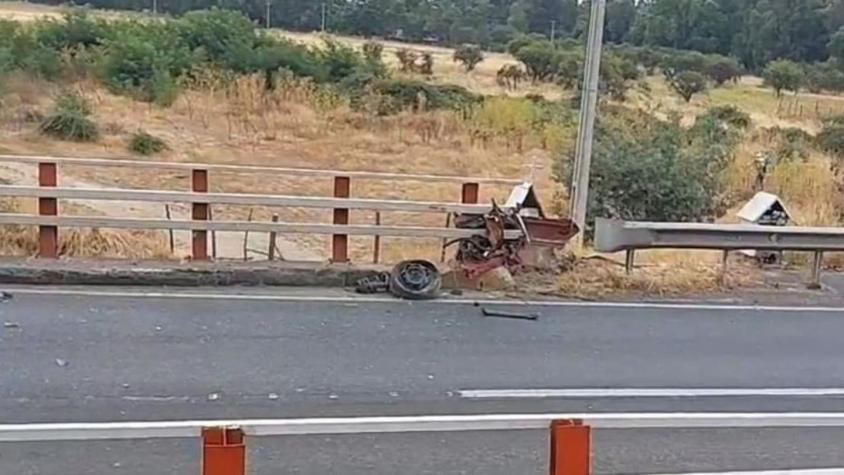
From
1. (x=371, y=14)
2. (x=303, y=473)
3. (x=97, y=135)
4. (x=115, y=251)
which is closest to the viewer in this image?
(x=303, y=473)

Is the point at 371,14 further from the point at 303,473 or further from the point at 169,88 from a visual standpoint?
the point at 303,473

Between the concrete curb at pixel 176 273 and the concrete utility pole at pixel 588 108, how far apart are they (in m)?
2.51

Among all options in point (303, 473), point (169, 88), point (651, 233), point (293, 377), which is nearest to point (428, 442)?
point (303, 473)

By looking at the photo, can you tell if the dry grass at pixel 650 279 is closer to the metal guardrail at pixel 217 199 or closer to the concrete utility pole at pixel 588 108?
the concrete utility pole at pixel 588 108

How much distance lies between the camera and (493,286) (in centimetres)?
1048

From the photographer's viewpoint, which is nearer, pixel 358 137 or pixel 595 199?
pixel 595 199

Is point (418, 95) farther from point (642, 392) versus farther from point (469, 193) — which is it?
point (642, 392)

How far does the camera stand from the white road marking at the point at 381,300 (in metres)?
9.44

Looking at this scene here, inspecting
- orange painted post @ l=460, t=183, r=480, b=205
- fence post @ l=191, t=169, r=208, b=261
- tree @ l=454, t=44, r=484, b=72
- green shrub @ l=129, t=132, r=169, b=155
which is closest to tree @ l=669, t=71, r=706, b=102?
tree @ l=454, t=44, r=484, b=72

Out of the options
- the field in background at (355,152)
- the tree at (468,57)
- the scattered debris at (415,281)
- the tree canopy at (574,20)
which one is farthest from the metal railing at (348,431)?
the tree canopy at (574,20)

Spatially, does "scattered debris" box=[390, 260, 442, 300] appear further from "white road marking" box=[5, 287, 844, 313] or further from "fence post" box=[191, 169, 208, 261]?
"fence post" box=[191, 169, 208, 261]

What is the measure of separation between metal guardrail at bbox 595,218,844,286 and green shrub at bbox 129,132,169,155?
14339mm

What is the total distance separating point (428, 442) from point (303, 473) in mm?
832

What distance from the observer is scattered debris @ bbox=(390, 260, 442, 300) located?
9.85 meters
